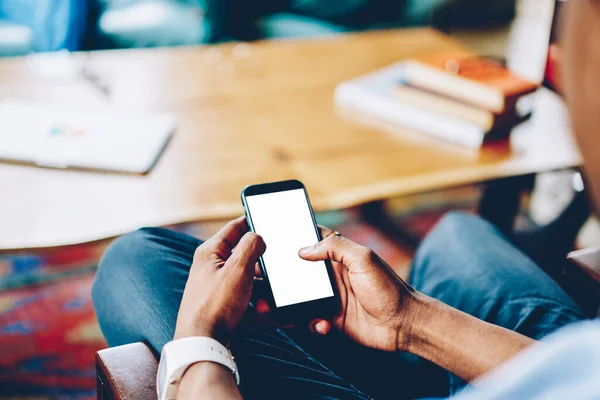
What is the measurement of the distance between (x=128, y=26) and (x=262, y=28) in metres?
0.56

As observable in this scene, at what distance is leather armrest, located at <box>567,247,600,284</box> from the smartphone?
0.38 metres

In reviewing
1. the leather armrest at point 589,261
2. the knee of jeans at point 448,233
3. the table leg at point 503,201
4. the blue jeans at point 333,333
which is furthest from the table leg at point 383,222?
the leather armrest at point 589,261

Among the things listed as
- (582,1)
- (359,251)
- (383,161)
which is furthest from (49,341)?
(582,1)

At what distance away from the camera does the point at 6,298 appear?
171 centimetres

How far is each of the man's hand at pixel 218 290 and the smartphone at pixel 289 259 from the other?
0.10 m

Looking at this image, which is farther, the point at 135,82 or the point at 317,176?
the point at 135,82

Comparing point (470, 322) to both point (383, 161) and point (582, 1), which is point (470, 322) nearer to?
point (582, 1)

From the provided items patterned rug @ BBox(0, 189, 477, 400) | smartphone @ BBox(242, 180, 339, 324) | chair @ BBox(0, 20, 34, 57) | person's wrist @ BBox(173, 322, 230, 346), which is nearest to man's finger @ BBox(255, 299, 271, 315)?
smartphone @ BBox(242, 180, 339, 324)

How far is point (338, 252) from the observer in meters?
0.84

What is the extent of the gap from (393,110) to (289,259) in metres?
0.66

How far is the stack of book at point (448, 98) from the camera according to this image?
1338 millimetres

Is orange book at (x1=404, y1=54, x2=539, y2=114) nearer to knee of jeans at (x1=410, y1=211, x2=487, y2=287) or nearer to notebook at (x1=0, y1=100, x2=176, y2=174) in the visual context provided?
knee of jeans at (x1=410, y1=211, x2=487, y2=287)

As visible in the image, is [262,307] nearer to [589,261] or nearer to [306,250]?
[306,250]

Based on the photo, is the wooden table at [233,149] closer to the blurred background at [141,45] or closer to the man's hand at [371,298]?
the blurred background at [141,45]
